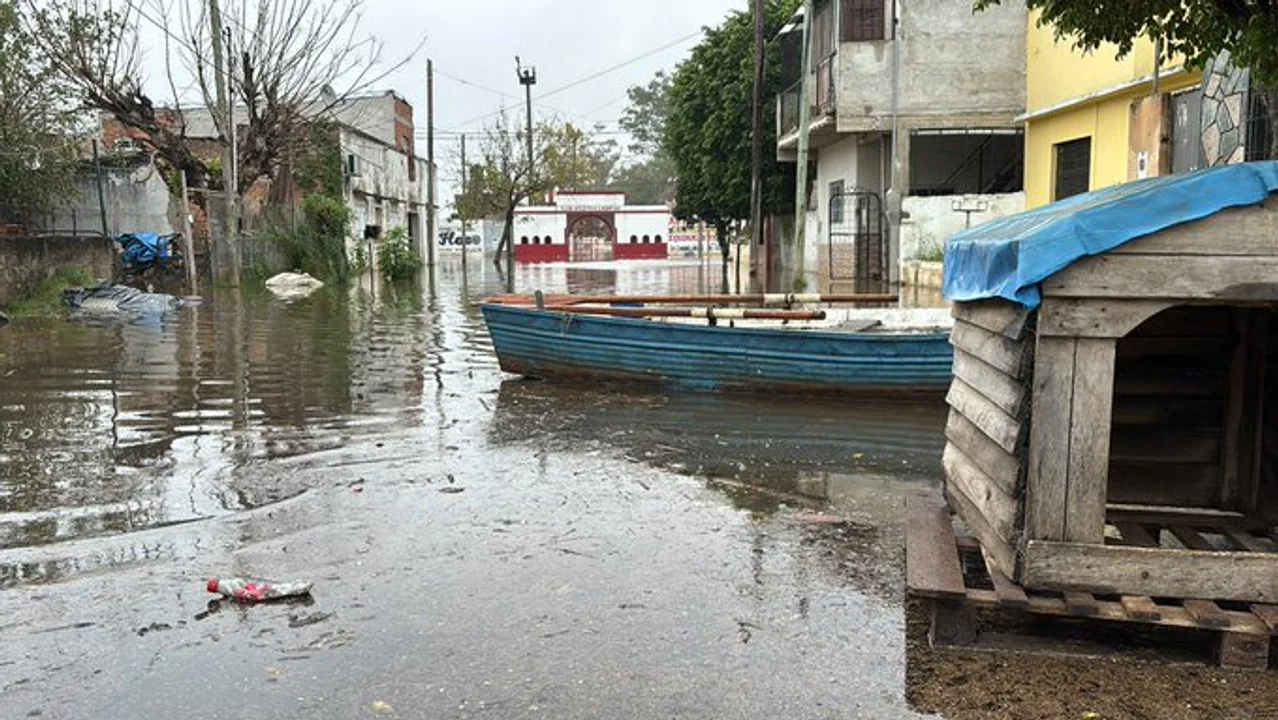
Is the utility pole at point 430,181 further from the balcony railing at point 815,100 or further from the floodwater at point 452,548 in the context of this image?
the floodwater at point 452,548

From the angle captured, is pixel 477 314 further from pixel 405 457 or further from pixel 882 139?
pixel 405 457

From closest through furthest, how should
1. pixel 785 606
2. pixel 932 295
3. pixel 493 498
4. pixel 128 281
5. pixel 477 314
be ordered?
1. pixel 785 606
2. pixel 493 498
3. pixel 932 295
4. pixel 477 314
5. pixel 128 281

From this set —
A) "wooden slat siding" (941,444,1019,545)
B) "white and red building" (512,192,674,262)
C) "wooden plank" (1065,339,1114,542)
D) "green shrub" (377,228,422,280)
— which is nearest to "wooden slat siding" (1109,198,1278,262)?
"wooden plank" (1065,339,1114,542)

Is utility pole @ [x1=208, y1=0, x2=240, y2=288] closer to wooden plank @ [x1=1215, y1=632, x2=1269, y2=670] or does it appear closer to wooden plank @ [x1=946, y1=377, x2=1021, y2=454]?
wooden plank @ [x1=946, y1=377, x2=1021, y2=454]

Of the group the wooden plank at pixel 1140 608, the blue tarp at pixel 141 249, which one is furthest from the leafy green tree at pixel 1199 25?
the blue tarp at pixel 141 249

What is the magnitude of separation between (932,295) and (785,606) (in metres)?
16.2

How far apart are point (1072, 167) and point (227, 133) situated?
19595 millimetres

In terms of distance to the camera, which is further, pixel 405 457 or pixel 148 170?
pixel 148 170

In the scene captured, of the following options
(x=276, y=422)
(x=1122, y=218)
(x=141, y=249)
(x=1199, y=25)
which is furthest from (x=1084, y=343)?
(x=141, y=249)

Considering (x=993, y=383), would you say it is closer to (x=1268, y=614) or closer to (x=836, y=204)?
(x=1268, y=614)

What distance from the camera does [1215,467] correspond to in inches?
219

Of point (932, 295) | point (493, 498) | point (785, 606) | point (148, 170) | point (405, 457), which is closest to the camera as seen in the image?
point (785, 606)

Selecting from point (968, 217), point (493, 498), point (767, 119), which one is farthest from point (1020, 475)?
point (767, 119)

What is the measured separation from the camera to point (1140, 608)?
165 inches
